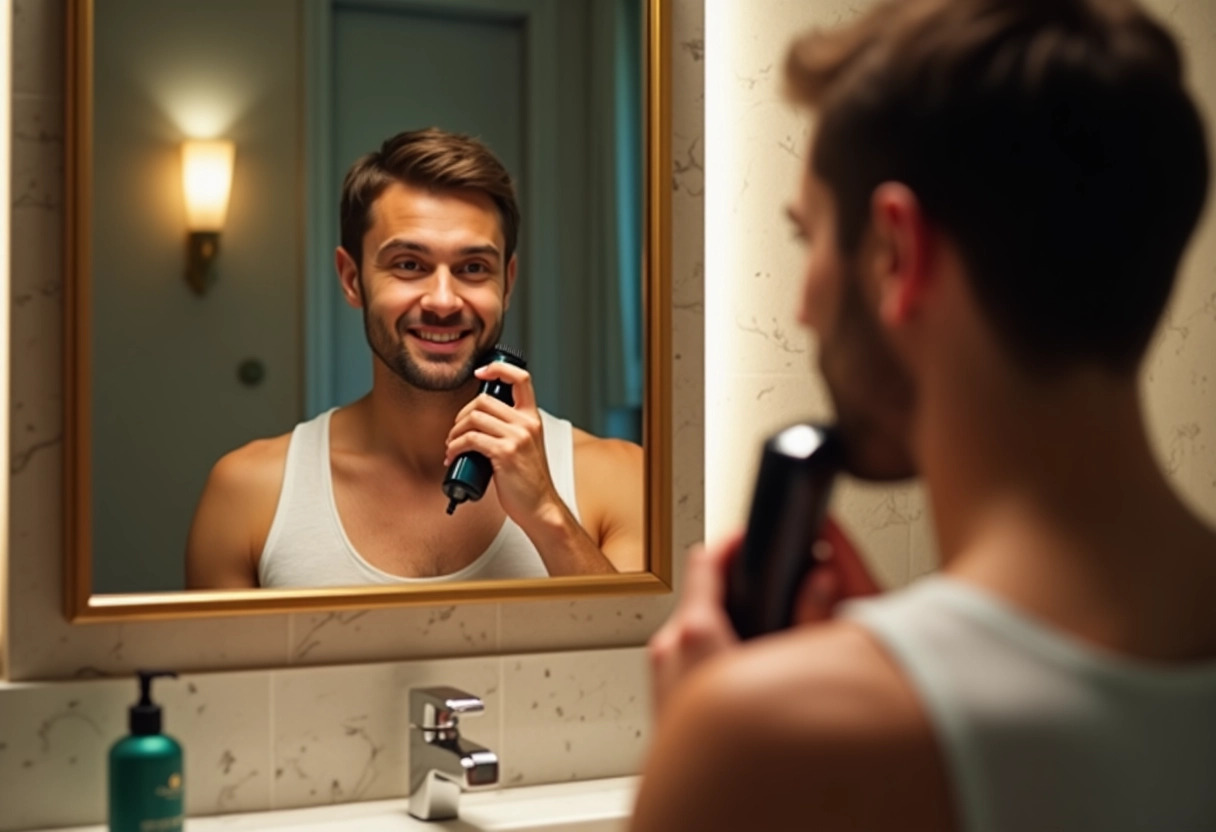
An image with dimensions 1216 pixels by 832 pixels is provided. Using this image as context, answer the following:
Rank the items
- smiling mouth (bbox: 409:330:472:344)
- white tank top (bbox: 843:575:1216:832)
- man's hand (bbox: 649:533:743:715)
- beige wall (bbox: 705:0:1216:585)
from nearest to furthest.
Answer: white tank top (bbox: 843:575:1216:832), man's hand (bbox: 649:533:743:715), smiling mouth (bbox: 409:330:472:344), beige wall (bbox: 705:0:1216:585)

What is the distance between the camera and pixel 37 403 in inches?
51.3

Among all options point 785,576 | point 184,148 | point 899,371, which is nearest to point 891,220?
point 899,371

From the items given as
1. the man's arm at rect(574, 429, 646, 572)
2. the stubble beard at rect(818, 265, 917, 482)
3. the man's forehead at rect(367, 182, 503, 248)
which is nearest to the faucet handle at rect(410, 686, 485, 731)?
the man's arm at rect(574, 429, 646, 572)

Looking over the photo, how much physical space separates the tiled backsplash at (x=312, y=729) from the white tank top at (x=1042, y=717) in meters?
0.95

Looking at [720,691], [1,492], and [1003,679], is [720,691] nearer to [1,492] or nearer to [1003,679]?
[1003,679]

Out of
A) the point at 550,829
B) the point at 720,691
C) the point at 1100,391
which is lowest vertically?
the point at 550,829

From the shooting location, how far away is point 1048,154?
0.57 meters

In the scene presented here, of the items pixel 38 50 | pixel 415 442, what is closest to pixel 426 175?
pixel 415 442

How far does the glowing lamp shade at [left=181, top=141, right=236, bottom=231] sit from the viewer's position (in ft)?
4.38

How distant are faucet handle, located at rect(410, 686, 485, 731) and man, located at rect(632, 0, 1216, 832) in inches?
30.0

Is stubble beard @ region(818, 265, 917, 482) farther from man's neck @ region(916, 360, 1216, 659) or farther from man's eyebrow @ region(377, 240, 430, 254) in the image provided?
man's eyebrow @ region(377, 240, 430, 254)

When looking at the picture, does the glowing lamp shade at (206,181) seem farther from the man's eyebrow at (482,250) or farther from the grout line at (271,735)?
the grout line at (271,735)

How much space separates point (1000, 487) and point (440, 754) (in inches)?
35.0

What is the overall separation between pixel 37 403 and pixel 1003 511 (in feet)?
3.26
